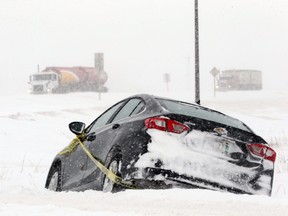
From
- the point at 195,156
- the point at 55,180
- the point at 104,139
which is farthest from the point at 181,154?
the point at 55,180

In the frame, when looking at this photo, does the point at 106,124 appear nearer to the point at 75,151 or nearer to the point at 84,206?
the point at 75,151

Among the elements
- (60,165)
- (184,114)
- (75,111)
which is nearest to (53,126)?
(75,111)

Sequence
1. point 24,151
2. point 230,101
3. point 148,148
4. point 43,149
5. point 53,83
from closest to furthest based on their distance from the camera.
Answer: point 148,148 → point 24,151 → point 43,149 → point 230,101 → point 53,83

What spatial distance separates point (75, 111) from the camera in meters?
33.8

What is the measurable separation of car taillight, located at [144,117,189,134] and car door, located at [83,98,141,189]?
0.64 m

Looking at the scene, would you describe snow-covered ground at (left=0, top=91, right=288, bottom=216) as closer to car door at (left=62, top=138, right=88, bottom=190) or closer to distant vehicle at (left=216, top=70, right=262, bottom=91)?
car door at (left=62, top=138, right=88, bottom=190)

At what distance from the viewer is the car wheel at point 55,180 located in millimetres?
7148

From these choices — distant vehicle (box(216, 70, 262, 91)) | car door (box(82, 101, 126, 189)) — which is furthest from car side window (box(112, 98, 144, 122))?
distant vehicle (box(216, 70, 262, 91))

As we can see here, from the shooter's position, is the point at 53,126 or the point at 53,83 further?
the point at 53,83

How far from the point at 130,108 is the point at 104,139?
0.47 metres

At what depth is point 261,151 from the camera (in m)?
5.37

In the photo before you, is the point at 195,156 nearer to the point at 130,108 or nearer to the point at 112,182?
the point at 112,182

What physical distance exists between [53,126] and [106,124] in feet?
57.8

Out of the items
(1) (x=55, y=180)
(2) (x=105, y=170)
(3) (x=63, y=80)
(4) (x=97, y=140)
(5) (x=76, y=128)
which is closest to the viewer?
(2) (x=105, y=170)
